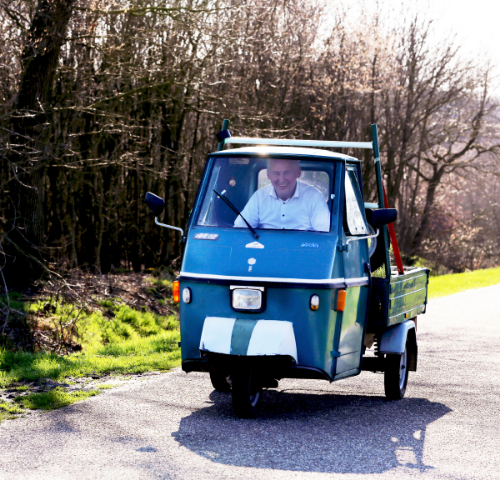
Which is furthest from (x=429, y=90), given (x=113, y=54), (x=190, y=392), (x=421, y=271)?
(x=190, y=392)

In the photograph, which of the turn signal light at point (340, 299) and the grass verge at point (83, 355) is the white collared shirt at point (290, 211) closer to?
the turn signal light at point (340, 299)

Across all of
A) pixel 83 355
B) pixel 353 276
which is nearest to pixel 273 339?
pixel 353 276

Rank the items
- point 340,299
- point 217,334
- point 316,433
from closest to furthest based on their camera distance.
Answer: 1. point 316,433
2. point 217,334
3. point 340,299

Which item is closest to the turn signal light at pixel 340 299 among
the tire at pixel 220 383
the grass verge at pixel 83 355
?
the tire at pixel 220 383

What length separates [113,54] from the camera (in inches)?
614

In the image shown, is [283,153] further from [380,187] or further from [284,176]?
[380,187]

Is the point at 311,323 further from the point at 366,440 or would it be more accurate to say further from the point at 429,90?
the point at 429,90

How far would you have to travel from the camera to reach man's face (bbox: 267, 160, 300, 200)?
7020 millimetres

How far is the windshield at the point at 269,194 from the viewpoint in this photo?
269 inches

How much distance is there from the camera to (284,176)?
704cm

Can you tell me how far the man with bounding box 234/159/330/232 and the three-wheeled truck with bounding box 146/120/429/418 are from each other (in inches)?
0.8

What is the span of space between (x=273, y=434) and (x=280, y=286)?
3.68ft

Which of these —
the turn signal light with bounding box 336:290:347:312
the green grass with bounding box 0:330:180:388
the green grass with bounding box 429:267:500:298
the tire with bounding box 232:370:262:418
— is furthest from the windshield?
the green grass with bounding box 429:267:500:298

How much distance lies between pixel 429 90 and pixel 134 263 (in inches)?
597
